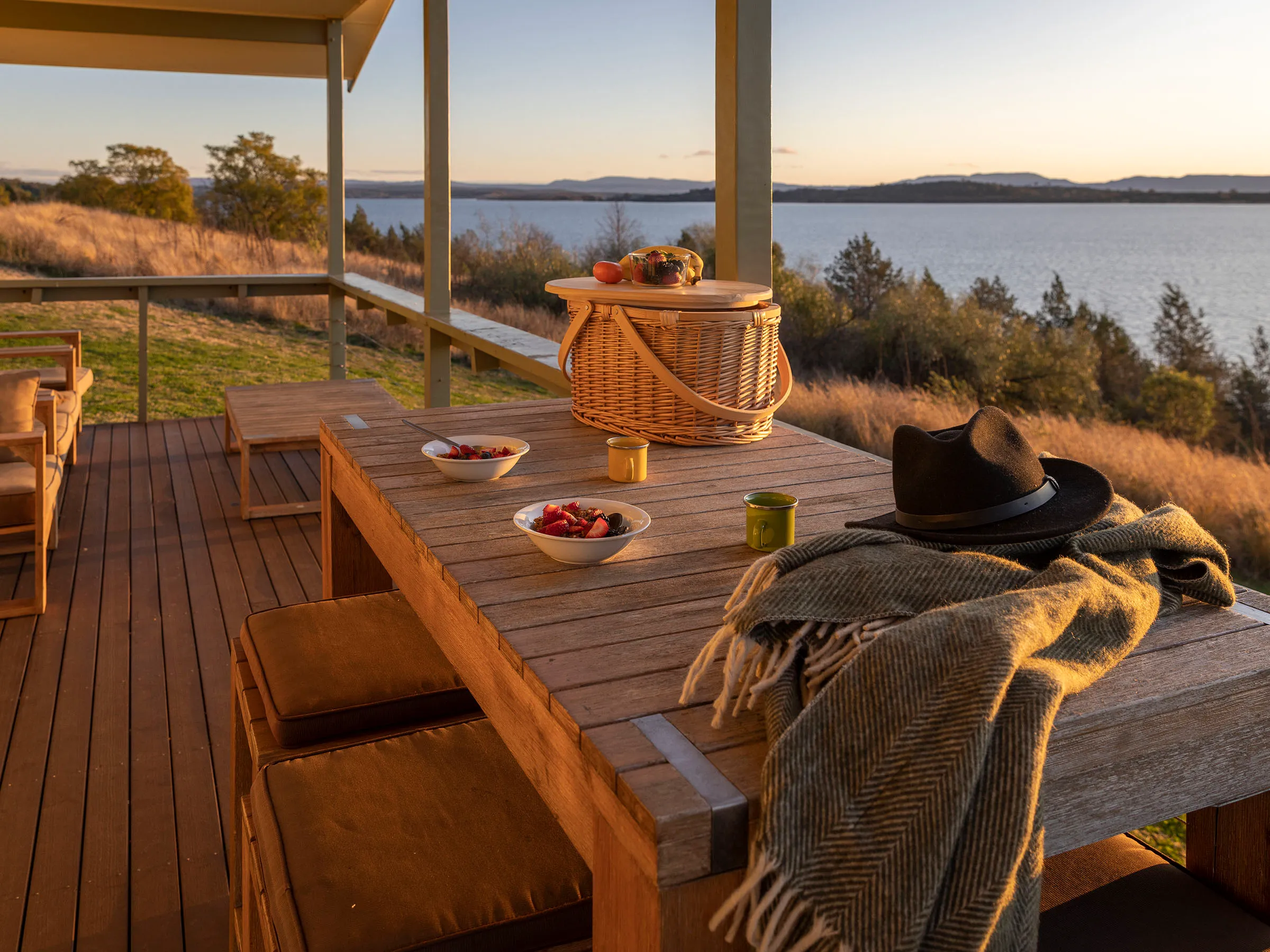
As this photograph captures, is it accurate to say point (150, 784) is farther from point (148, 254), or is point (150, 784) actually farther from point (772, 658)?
point (148, 254)

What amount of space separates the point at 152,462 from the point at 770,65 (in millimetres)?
4371

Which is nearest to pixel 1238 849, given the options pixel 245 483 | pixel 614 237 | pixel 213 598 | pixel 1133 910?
pixel 1133 910

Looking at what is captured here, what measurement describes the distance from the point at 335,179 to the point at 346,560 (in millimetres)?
4588

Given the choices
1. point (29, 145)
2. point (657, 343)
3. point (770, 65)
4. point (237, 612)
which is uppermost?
point (29, 145)

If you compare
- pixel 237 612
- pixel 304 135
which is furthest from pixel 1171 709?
pixel 304 135

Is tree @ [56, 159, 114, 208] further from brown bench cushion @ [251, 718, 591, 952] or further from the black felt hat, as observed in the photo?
the black felt hat

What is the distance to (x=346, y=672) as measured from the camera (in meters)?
1.57

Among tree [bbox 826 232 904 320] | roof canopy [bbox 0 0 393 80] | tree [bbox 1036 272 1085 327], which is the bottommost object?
tree [bbox 1036 272 1085 327]

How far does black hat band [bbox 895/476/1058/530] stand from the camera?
3.51 feet

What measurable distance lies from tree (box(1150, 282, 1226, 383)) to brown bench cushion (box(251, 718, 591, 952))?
6095 millimetres

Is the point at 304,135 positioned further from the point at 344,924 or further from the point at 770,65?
the point at 344,924

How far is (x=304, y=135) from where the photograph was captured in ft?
44.2

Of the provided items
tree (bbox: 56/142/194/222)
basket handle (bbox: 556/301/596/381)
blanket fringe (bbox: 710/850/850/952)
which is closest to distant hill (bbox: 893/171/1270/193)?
basket handle (bbox: 556/301/596/381)

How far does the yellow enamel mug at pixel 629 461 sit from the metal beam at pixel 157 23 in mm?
5382
